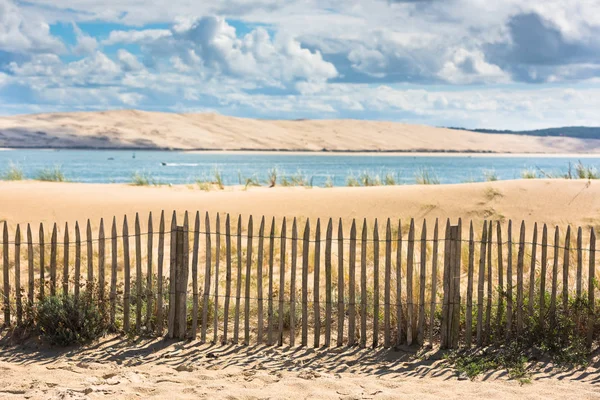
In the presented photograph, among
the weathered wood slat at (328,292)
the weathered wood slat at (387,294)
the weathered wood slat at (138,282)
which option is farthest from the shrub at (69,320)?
the weathered wood slat at (387,294)

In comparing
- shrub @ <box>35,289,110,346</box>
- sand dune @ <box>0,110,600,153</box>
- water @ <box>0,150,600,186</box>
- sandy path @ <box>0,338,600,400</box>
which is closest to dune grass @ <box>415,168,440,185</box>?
water @ <box>0,150,600,186</box>

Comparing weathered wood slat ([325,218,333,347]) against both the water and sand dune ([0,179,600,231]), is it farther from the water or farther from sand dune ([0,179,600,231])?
the water

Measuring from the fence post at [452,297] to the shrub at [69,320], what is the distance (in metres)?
3.16

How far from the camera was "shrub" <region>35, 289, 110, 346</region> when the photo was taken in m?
6.88

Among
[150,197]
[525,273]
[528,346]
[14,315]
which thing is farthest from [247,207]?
[528,346]

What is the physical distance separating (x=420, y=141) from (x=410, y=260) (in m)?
143

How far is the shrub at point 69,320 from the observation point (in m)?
6.88

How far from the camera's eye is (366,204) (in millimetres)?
15727

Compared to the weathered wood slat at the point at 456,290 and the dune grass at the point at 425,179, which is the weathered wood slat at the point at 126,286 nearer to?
the weathered wood slat at the point at 456,290

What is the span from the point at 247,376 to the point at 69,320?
189cm

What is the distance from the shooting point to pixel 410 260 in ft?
21.7

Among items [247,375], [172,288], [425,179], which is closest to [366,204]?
[425,179]

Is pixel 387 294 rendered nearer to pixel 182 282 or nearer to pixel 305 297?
pixel 305 297

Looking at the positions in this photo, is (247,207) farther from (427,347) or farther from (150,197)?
(427,347)
